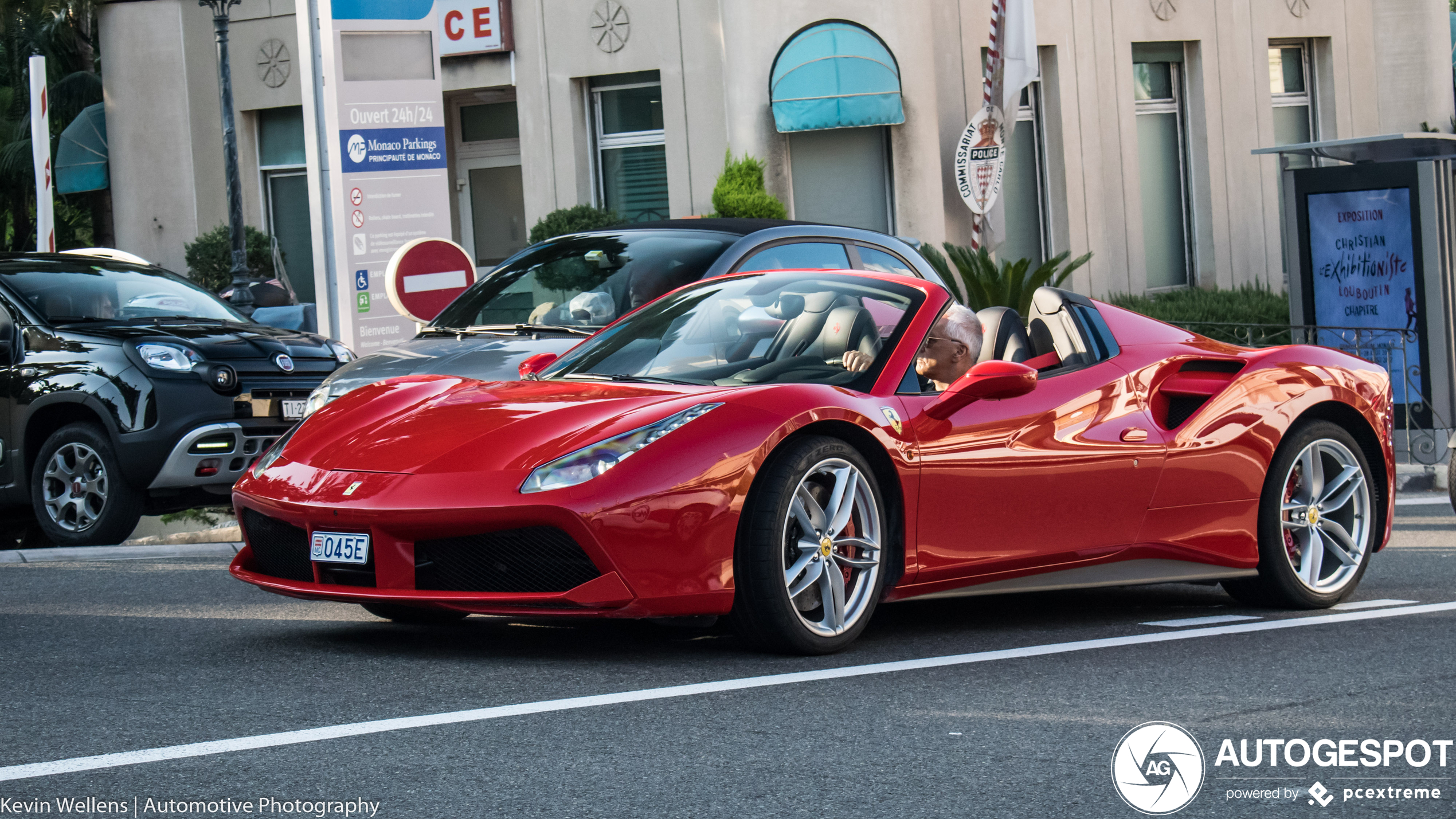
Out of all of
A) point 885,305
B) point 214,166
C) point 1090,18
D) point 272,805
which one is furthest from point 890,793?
point 214,166

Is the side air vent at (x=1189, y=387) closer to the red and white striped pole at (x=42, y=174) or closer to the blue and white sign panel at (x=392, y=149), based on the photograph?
the blue and white sign panel at (x=392, y=149)

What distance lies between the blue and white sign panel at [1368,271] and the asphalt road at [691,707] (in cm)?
739

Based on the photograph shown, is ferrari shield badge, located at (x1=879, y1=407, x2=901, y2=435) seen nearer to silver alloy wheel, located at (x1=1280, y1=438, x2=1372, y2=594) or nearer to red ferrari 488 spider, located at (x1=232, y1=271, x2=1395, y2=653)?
red ferrari 488 spider, located at (x1=232, y1=271, x2=1395, y2=653)

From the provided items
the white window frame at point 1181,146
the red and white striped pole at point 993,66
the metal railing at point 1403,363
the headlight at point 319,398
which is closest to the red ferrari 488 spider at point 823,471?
the headlight at point 319,398

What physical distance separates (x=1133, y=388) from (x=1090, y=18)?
53.9ft

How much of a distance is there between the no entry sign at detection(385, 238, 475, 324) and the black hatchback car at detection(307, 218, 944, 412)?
1.21 m

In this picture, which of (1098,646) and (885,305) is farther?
(885,305)

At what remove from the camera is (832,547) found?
5.62 meters

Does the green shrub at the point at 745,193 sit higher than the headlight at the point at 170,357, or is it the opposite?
the green shrub at the point at 745,193

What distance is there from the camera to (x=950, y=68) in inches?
821

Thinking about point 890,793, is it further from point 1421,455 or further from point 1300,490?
point 1421,455

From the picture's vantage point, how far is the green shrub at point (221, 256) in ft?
78.7

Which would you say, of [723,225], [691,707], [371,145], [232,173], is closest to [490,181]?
[232,173]

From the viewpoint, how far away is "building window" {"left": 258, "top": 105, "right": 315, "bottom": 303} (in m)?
24.2
